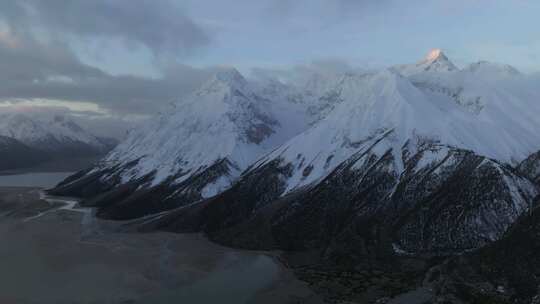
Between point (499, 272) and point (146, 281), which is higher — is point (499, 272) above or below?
below

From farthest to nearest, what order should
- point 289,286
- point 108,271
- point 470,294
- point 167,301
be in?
point 108,271 < point 289,286 < point 167,301 < point 470,294

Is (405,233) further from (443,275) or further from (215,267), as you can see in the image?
(215,267)

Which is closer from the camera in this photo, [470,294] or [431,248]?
[470,294]

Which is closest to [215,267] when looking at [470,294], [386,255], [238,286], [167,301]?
[238,286]

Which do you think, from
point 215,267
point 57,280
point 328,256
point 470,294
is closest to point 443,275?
point 470,294

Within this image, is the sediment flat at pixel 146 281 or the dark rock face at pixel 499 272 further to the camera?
the sediment flat at pixel 146 281

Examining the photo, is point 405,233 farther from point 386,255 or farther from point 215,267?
point 215,267

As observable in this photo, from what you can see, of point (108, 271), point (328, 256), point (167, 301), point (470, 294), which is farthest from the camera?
point (328, 256)

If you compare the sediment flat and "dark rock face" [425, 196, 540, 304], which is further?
the sediment flat

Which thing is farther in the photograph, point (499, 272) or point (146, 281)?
point (146, 281)
